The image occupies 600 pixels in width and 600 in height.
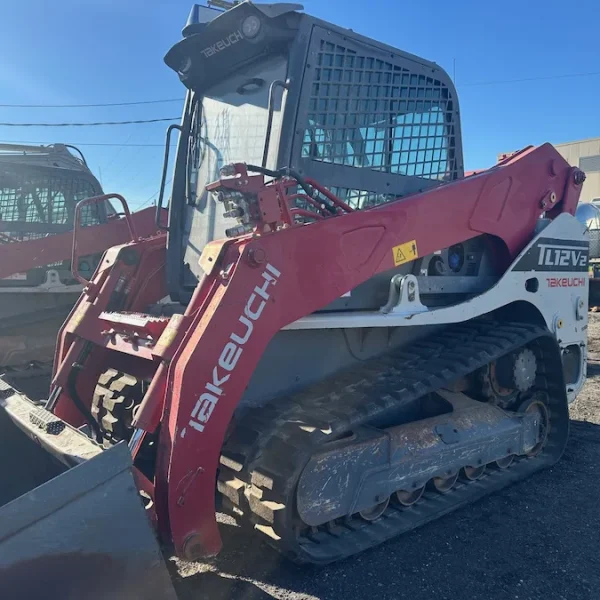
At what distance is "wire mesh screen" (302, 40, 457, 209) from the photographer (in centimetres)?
360

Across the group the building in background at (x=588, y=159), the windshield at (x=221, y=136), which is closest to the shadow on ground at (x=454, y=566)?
the windshield at (x=221, y=136)

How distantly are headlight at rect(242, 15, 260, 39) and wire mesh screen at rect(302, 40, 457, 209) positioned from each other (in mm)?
378

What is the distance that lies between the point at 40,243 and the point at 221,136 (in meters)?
3.77

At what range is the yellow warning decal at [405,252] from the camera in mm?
3486

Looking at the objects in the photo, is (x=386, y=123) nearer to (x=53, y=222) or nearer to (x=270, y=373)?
(x=270, y=373)

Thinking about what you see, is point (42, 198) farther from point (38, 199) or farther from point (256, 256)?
point (256, 256)

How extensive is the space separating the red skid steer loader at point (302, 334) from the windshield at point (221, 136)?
0.05 ft

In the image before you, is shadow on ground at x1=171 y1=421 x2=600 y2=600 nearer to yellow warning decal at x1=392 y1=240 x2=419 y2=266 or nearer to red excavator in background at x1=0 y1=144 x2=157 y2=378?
yellow warning decal at x1=392 y1=240 x2=419 y2=266

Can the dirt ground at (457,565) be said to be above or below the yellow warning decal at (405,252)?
below

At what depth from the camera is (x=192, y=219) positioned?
4.22 m

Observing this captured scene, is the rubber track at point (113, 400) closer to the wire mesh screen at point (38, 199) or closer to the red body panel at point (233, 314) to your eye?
the red body panel at point (233, 314)

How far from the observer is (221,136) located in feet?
13.5

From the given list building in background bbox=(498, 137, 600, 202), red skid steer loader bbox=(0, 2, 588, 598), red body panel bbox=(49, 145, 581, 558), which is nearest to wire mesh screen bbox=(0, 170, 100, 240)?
red skid steer loader bbox=(0, 2, 588, 598)

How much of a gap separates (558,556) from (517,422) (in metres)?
1.07
